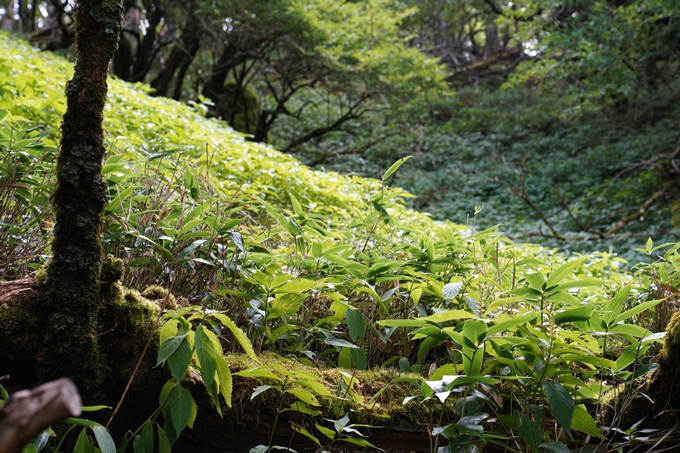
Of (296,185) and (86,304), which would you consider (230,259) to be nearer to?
(86,304)

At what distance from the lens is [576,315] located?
1509 mm

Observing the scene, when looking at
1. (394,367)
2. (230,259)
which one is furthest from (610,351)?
(230,259)

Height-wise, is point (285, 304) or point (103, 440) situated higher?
point (285, 304)

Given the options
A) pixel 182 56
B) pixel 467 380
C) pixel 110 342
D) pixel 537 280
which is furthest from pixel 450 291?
pixel 182 56

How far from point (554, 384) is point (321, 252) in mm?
873

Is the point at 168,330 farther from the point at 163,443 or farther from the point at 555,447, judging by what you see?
the point at 555,447

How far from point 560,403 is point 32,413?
124 cm

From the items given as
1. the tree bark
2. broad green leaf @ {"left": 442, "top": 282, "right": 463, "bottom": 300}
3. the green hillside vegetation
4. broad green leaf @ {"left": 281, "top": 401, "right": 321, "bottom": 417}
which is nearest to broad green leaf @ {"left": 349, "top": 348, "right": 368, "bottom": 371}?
the green hillside vegetation

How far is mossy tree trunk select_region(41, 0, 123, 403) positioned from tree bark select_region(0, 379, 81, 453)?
2.84 ft

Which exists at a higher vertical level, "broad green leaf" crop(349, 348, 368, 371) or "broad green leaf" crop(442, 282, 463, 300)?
"broad green leaf" crop(442, 282, 463, 300)

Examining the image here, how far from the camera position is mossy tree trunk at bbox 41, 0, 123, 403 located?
1375 millimetres

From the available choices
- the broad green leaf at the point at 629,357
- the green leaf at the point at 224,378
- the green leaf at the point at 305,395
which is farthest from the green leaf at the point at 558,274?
the green leaf at the point at 224,378

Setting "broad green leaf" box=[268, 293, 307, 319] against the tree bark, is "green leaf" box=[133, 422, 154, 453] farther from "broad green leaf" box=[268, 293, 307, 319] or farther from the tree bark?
the tree bark

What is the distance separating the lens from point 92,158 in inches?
55.5
